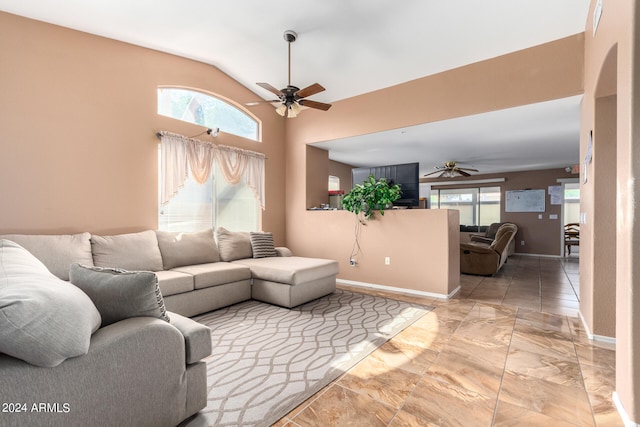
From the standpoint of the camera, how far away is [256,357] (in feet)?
7.86

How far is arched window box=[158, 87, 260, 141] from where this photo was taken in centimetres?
417


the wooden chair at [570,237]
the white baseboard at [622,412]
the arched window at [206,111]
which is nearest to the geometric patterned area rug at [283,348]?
the white baseboard at [622,412]

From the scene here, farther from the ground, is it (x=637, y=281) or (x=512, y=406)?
(x=637, y=281)

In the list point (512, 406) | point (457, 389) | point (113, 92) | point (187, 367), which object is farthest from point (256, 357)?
point (113, 92)

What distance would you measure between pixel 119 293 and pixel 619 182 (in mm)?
2788

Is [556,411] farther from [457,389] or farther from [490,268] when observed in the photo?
[490,268]

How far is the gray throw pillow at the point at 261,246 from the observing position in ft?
14.6

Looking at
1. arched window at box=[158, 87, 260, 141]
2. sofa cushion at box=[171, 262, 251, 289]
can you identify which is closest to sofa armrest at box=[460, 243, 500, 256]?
sofa cushion at box=[171, 262, 251, 289]

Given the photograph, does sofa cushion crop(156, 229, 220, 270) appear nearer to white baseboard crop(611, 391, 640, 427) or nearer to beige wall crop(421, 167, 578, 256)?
white baseboard crop(611, 391, 640, 427)

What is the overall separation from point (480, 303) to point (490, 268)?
1.96 m

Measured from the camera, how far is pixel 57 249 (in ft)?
9.45

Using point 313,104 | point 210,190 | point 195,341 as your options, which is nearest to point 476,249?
point 313,104

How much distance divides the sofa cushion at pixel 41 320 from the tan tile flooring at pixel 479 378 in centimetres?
111

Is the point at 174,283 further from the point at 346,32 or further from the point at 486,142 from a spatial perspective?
the point at 486,142
